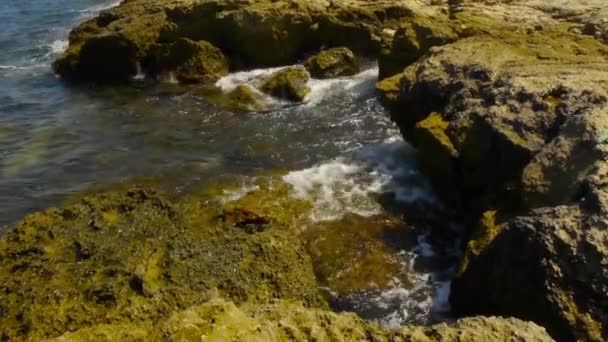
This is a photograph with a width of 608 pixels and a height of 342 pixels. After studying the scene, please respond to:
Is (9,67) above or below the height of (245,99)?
below

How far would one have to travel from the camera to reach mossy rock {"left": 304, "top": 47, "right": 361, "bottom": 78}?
766 inches

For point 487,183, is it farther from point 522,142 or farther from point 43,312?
point 43,312

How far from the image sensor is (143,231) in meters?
9.88

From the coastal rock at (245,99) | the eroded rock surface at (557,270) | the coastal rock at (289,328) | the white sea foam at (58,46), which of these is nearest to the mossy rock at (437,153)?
the eroded rock surface at (557,270)

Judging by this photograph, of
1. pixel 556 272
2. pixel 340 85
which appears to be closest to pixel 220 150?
pixel 340 85

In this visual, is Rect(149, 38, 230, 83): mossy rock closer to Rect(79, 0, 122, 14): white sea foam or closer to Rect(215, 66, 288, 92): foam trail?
Rect(215, 66, 288, 92): foam trail

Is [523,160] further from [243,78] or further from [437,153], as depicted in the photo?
[243,78]

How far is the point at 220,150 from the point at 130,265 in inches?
270

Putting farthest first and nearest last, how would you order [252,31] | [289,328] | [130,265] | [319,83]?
[252,31]
[319,83]
[130,265]
[289,328]

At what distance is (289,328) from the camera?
5430mm

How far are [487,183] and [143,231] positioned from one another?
6.15 metres

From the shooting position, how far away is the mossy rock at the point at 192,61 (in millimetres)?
20250

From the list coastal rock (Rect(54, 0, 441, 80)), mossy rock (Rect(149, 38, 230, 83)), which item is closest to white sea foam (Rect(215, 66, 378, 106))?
mossy rock (Rect(149, 38, 230, 83))

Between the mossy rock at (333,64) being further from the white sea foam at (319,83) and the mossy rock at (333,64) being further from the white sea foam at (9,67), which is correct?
the white sea foam at (9,67)
